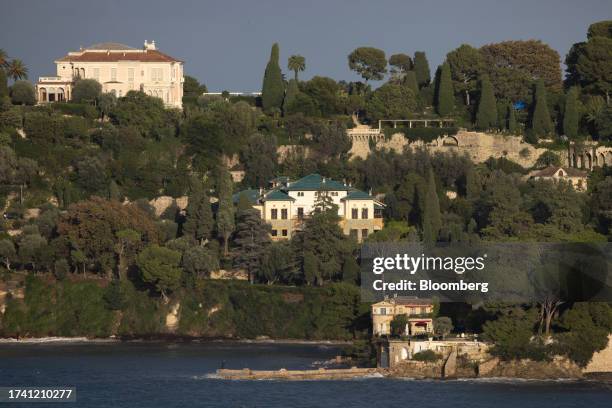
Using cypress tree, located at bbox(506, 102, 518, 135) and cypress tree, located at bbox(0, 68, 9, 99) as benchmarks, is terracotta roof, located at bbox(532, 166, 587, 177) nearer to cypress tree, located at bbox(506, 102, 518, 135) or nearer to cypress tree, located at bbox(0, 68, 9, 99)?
cypress tree, located at bbox(506, 102, 518, 135)

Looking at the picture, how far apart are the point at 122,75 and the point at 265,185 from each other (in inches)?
522

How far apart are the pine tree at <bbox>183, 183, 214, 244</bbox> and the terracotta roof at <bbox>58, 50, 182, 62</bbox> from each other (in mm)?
18023

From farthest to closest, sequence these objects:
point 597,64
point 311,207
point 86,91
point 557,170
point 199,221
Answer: point 597,64 → point 86,91 → point 557,170 → point 311,207 → point 199,221

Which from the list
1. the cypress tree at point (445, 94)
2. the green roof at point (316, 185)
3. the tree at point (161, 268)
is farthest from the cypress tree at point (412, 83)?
the tree at point (161, 268)

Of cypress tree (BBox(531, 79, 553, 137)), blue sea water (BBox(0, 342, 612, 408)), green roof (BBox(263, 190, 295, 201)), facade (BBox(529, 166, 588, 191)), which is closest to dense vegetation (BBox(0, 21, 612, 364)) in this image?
cypress tree (BBox(531, 79, 553, 137))

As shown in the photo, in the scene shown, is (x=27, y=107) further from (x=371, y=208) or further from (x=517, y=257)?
(x=517, y=257)

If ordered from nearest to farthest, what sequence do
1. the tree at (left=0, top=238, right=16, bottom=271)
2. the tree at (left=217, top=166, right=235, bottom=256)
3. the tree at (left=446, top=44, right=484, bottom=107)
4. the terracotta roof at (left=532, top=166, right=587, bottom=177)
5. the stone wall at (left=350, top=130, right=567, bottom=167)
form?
the tree at (left=0, top=238, right=16, bottom=271), the tree at (left=217, top=166, right=235, bottom=256), the terracotta roof at (left=532, top=166, right=587, bottom=177), the stone wall at (left=350, top=130, right=567, bottom=167), the tree at (left=446, top=44, right=484, bottom=107)

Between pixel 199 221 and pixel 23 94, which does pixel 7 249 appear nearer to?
pixel 199 221

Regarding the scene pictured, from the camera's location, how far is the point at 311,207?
4016 inches

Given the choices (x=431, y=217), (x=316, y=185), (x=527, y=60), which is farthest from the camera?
(x=527, y=60)

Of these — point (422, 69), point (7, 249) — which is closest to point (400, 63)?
point (422, 69)

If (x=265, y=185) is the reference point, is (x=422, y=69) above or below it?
above

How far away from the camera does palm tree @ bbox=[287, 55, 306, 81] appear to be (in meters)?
118

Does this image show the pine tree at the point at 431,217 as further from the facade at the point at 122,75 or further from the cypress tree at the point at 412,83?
the facade at the point at 122,75
